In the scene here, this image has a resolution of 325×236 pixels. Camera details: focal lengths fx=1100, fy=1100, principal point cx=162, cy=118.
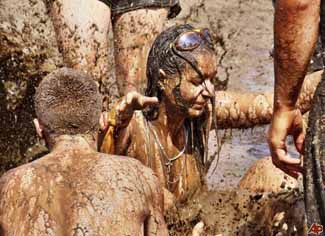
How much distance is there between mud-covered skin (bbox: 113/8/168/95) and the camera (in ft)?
23.4

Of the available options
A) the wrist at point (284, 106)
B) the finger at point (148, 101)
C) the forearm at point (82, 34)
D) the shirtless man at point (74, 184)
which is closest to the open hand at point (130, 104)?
the finger at point (148, 101)

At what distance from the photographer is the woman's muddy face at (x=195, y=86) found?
6.39m

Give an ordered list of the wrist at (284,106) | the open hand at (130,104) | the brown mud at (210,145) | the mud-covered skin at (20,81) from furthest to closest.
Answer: the mud-covered skin at (20,81) < the brown mud at (210,145) < the open hand at (130,104) < the wrist at (284,106)

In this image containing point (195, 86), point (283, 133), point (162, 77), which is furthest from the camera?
point (162, 77)

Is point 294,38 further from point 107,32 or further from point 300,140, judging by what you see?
point 107,32

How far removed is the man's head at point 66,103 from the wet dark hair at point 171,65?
170cm

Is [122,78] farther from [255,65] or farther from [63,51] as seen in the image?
[255,65]

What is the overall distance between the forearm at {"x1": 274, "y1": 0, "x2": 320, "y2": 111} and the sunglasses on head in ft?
7.17

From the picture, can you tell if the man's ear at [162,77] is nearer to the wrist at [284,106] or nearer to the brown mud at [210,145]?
the brown mud at [210,145]

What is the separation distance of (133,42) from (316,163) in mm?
3203

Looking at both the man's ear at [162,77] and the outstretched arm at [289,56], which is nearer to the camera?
the outstretched arm at [289,56]

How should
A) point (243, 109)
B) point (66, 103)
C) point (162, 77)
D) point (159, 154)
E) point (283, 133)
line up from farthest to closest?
point (243, 109), point (159, 154), point (162, 77), point (66, 103), point (283, 133)

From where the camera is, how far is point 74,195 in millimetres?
4578

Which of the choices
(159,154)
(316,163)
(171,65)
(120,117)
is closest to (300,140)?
(316,163)
